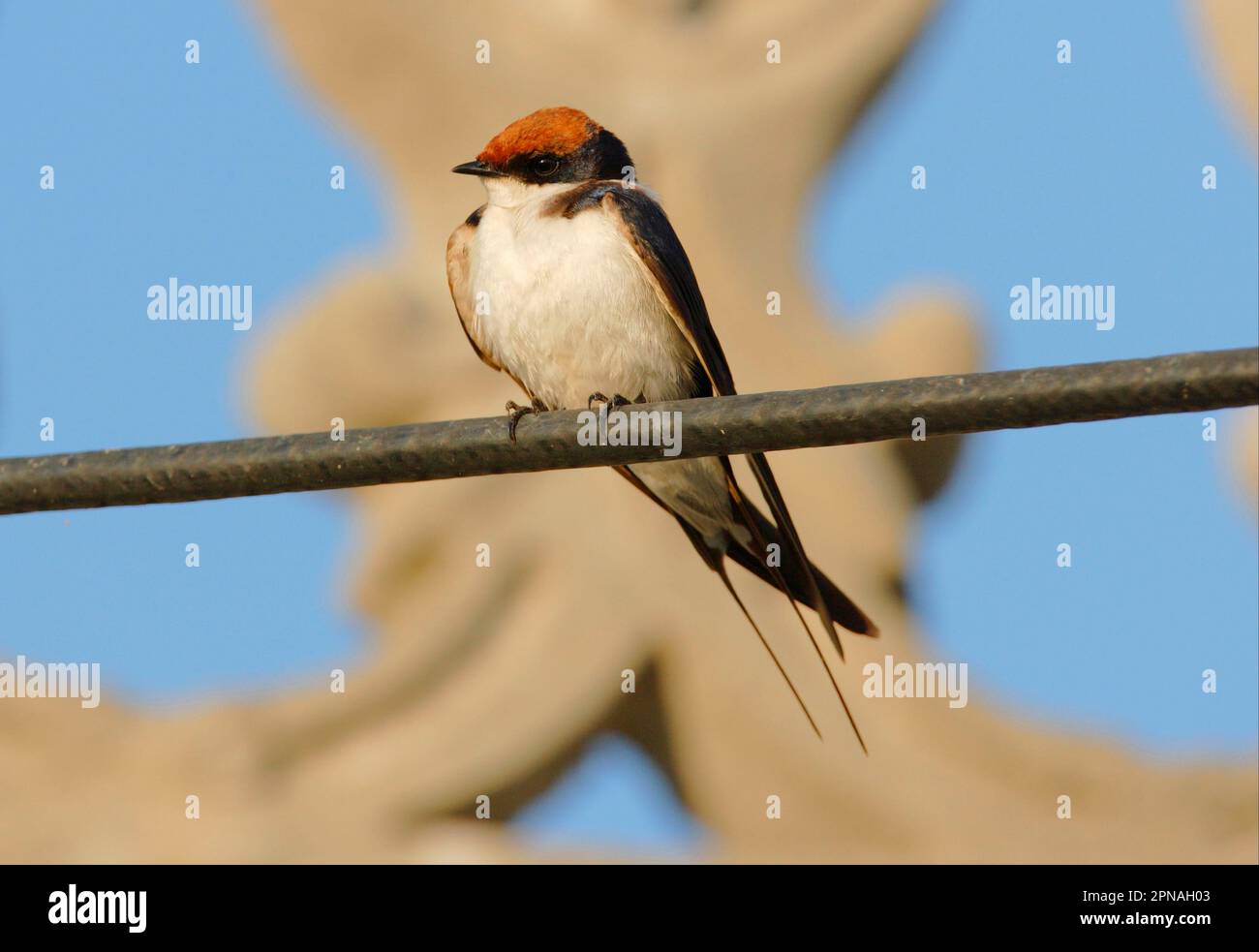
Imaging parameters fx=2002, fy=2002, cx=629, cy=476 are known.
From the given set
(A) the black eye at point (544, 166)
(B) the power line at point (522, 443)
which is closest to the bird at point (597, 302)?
(A) the black eye at point (544, 166)

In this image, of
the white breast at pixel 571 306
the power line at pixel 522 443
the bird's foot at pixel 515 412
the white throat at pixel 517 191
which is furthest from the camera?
the white throat at pixel 517 191

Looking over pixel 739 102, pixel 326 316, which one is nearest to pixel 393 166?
pixel 326 316

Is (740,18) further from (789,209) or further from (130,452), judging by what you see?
(130,452)

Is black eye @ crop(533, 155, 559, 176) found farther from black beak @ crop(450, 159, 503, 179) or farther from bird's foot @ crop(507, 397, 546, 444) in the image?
bird's foot @ crop(507, 397, 546, 444)

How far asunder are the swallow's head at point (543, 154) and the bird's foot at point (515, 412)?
571 mm

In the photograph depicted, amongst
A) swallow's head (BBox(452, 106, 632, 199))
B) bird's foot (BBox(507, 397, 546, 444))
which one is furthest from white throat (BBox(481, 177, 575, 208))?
bird's foot (BBox(507, 397, 546, 444))

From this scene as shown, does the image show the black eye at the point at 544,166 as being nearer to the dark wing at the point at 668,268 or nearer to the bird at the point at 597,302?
the bird at the point at 597,302

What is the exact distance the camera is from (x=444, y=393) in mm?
7914

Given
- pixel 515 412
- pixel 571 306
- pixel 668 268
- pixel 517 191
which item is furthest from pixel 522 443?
pixel 517 191

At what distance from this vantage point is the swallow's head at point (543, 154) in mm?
5191

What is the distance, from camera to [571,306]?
195 inches

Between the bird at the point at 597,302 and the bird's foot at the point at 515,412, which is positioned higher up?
the bird at the point at 597,302

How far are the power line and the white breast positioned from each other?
4.78 ft

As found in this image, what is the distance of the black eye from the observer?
5.21 m
